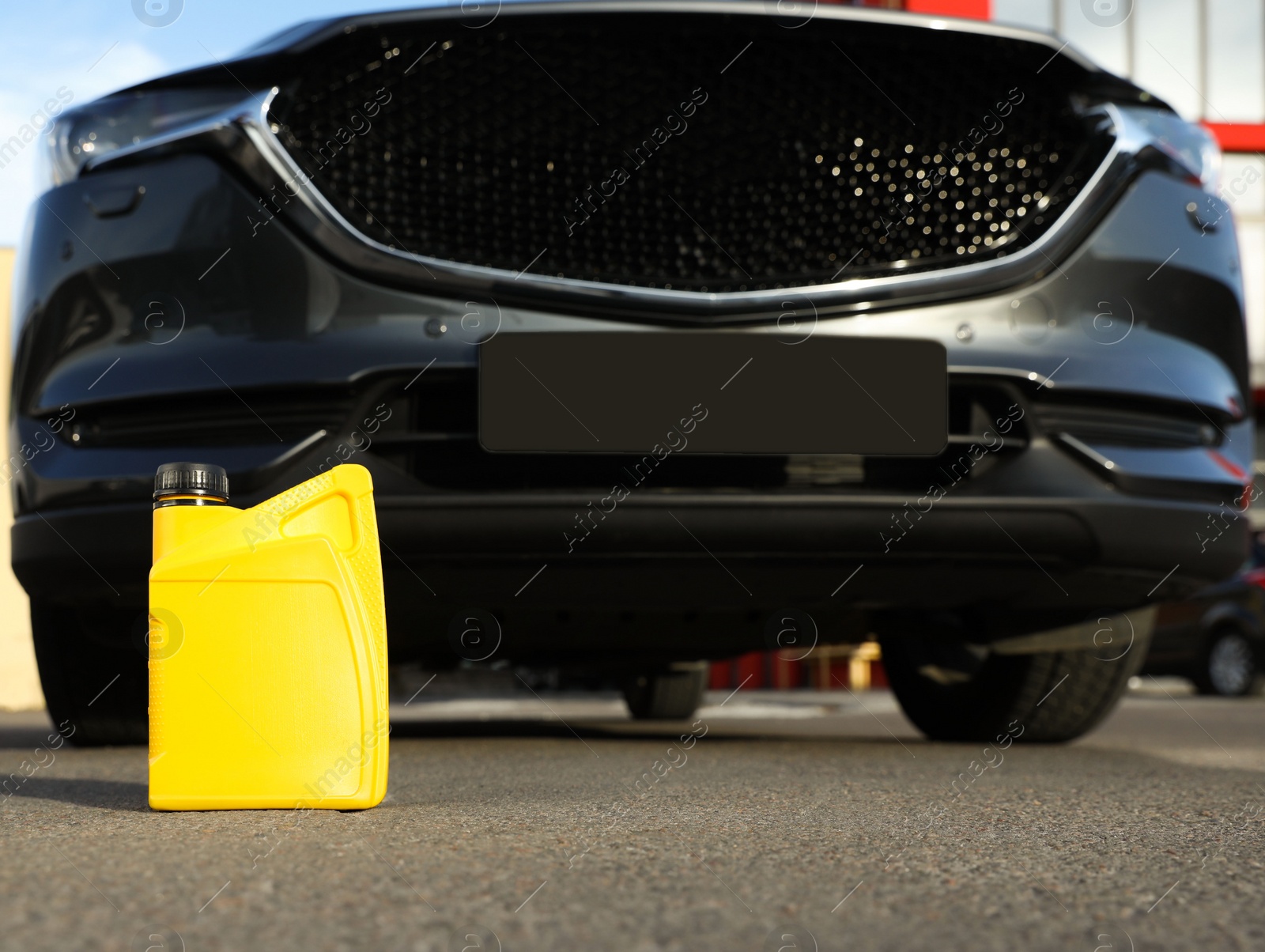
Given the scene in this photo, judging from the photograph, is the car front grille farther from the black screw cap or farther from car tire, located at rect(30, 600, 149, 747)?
car tire, located at rect(30, 600, 149, 747)

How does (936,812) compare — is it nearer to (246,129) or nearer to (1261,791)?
(1261,791)

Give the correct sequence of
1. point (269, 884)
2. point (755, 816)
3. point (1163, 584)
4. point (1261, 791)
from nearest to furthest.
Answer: point (269, 884) → point (755, 816) → point (1261, 791) → point (1163, 584)

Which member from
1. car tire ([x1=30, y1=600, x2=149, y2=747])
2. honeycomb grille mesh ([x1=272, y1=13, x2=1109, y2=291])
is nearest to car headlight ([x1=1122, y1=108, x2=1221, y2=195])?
honeycomb grille mesh ([x1=272, y1=13, x2=1109, y2=291])

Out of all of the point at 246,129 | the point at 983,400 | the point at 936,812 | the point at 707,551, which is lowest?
the point at 936,812

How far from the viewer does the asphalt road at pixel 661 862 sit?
3.76ft

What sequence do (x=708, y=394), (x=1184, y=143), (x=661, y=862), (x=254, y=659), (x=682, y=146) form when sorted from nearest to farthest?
1. (x=661, y=862)
2. (x=254, y=659)
3. (x=708, y=394)
4. (x=682, y=146)
5. (x=1184, y=143)

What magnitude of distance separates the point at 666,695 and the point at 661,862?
3.77 metres

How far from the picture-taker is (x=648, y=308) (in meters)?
2.38

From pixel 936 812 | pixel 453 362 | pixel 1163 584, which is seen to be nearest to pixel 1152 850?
pixel 936 812

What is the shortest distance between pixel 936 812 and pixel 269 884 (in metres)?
1.03

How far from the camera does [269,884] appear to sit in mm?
1295

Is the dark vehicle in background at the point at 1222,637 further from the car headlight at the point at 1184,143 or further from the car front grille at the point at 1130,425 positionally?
the car front grille at the point at 1130,425

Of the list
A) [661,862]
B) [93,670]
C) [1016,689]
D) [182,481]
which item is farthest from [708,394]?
[93,670]

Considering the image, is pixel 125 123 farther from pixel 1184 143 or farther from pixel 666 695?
pixel 666 695
